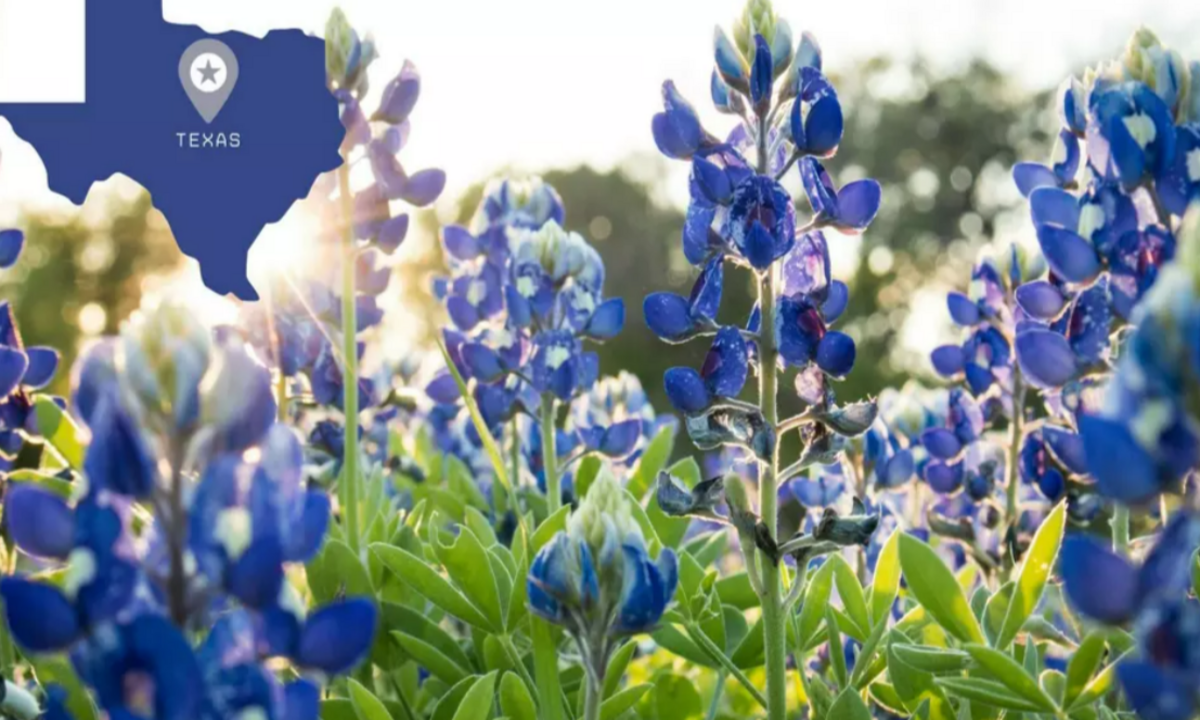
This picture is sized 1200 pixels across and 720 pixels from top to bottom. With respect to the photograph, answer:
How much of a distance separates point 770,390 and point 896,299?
757 inches

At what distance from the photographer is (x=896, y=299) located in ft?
66.8

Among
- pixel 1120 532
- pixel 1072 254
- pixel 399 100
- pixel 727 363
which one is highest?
pixel 399 100

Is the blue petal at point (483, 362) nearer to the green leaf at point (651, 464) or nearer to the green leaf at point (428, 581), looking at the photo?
the green leaf at point (651, 464)

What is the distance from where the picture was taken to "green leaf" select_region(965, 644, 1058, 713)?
1.45m

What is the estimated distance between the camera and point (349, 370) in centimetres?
238

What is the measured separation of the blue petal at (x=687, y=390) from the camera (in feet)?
5.60

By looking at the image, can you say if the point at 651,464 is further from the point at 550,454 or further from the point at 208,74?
the point at 208,74

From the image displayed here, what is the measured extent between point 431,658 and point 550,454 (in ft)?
2.35

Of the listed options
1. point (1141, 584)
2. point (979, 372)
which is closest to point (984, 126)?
point (979, 372)

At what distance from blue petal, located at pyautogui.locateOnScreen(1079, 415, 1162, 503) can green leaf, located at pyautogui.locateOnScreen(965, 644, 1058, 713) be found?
1.98 ft

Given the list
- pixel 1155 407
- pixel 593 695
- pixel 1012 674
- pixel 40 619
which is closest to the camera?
pixel 1155 407

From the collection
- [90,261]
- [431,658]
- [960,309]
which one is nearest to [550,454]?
[431,658]

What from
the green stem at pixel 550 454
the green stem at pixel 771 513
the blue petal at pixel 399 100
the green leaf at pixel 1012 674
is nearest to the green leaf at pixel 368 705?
the green stem at pixel 771 513

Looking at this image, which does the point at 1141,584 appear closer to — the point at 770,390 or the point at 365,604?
the point at 365,604
